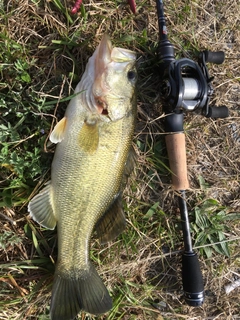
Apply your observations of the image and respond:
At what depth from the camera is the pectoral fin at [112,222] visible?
2648 millimetres

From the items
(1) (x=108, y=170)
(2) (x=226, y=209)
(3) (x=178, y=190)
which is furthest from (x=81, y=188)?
(2) (x=226, y=209)

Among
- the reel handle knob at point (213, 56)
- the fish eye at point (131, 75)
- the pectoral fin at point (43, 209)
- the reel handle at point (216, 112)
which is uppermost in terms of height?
the fish eye at point (131, 75)

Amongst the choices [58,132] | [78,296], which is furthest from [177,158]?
[78,296]

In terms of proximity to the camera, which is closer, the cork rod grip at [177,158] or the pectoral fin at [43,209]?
the pectoral fin at [43,209]

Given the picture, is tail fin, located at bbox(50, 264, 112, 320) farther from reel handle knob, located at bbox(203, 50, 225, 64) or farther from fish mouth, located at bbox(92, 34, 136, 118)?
reel handle knob, located at bbox(203, 50, 225, 64)

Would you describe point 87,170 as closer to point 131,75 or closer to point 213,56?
point 131,75

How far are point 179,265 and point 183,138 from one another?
3.80 ft

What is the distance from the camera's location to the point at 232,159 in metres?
3.37

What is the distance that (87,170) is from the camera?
Answer: 96.9 inches

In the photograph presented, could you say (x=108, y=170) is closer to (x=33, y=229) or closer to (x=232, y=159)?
(x=33, y=229)

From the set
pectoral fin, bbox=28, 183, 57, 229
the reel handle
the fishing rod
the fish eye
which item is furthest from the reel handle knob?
pectoral fin, bbox=28, 183, 57, 229

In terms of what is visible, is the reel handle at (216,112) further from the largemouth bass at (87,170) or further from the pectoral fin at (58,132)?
the pectoral fin at (58,132)

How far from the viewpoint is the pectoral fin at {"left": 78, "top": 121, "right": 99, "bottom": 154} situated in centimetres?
245

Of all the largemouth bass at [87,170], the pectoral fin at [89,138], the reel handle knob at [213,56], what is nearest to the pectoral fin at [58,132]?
the largemouth bass at [87,170]
